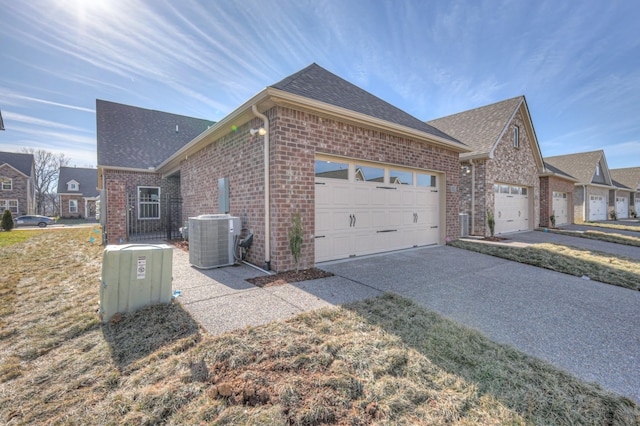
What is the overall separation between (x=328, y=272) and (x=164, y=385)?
148 inches

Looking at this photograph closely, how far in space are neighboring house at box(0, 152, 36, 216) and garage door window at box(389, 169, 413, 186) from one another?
4103 centimetres

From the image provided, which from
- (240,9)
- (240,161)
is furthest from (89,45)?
(240,161)

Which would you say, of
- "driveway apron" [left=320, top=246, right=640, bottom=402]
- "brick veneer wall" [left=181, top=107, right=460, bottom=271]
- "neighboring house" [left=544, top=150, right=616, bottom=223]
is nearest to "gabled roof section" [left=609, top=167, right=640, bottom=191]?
"neighboring house" [left=544, top=150, right=616, bottom=223]

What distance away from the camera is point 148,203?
1393 cm

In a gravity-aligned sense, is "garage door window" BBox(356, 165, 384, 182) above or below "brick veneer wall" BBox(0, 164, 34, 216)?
below

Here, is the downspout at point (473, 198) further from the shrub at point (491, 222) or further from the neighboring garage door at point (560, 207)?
the neighboring garage door at point (560, 207)

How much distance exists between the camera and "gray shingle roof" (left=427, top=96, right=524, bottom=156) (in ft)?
39.6

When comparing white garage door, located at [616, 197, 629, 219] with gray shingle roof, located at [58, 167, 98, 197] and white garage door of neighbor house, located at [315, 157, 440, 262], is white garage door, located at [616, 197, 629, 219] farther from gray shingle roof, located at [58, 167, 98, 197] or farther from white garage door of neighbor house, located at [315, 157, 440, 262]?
gray shingle roof, located at [58, 167, 98, 197]

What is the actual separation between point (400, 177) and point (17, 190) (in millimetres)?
42213

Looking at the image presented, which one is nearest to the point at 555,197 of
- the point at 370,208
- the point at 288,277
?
the point at 370,208

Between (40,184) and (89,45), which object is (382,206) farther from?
(40,184)

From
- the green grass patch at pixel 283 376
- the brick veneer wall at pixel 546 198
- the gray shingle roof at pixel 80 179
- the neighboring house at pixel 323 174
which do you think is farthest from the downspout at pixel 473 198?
the gray shingle roof at pixel 80 179

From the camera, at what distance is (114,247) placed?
348 centimetres

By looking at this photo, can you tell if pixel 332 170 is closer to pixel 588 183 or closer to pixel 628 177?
pixel 588 183
